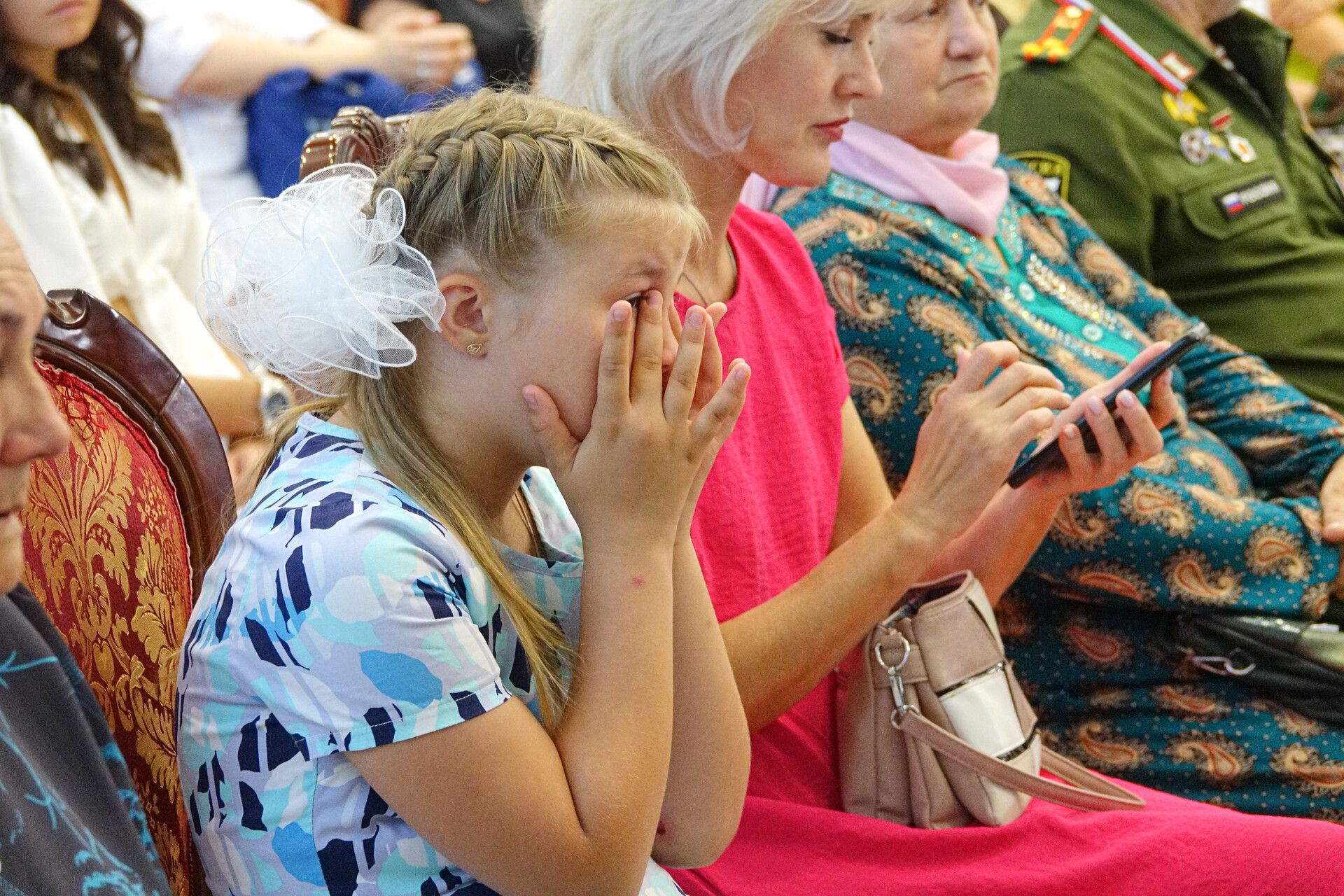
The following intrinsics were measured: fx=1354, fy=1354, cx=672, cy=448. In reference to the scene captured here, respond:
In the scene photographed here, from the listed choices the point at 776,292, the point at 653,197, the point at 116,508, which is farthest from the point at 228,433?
the point at 653,197

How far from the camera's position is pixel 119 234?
234 centimetres

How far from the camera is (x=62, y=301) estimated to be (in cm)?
106

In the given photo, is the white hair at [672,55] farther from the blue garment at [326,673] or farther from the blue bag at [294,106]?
the blue bag at [294,106]

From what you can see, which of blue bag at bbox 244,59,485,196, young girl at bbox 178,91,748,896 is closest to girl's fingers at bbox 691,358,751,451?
young girl at bbox 178,91,748,896

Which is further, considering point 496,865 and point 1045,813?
point 1045,813

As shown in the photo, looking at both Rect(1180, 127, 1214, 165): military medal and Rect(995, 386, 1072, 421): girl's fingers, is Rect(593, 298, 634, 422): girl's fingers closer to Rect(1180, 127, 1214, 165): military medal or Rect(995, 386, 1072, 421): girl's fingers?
Rect(995, 386, 1072, 421): girl's fingers

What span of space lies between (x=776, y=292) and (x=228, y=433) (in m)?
1.15

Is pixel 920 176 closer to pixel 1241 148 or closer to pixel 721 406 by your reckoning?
pixel 721 406

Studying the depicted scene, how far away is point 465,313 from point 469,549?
0.59ft

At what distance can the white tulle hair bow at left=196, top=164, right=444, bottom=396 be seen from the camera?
39.1 inches

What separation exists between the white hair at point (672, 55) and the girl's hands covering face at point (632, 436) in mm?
443

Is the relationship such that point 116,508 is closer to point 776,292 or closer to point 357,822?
point 357,822

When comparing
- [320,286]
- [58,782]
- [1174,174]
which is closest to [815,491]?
[320,286]

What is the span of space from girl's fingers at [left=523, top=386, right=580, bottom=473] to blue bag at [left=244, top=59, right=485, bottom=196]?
1.98m
